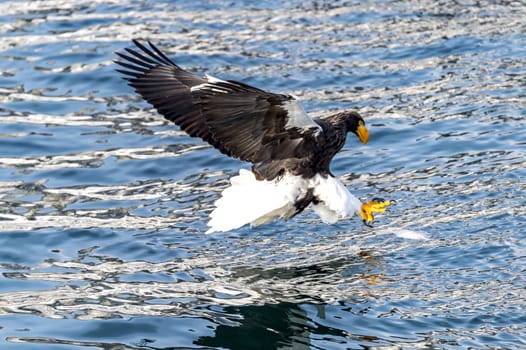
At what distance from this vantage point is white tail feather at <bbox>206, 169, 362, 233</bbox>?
6617 millimetres

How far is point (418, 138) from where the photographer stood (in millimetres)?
8719

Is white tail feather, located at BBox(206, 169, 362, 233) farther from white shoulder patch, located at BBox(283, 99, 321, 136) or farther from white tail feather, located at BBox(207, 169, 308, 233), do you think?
white shoulder patch, located at BBox(283, 99, 321, 136)

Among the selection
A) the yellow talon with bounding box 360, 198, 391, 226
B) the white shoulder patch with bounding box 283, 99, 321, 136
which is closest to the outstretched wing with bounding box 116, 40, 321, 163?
the white shoulder patch with bounding box 283, 99, 321, 136

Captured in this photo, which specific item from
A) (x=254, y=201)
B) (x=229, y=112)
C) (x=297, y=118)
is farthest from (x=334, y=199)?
(x=229, y=112)

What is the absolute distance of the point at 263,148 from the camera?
659 cm

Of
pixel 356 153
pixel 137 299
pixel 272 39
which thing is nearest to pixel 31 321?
pixel 137 299

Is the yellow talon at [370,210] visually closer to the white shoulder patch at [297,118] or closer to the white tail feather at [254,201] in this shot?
the white tail feather at [254,201]

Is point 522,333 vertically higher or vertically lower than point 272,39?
lower

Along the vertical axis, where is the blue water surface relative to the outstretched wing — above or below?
below

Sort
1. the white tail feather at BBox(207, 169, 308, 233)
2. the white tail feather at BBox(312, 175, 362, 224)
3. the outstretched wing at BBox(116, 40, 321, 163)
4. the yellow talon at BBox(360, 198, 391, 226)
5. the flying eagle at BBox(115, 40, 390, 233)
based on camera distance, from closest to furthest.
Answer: the outstretched wing at BBox(116, 40, 321, 163), the flying eagle at BBox(115, 40, 390, 233), the white tail feather at BBox(207, 169, 308, 233), the white tail feather at BBox(312, 175, 362, 224), the yellow talon at BBox(360, 198, 391, 226)

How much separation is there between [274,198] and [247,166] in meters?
1.90

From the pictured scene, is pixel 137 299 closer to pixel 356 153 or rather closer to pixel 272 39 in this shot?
pixel 356 153

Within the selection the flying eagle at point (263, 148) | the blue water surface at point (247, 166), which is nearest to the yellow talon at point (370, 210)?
the flying eagle at point (263, 148)

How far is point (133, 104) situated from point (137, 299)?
3.88 m
